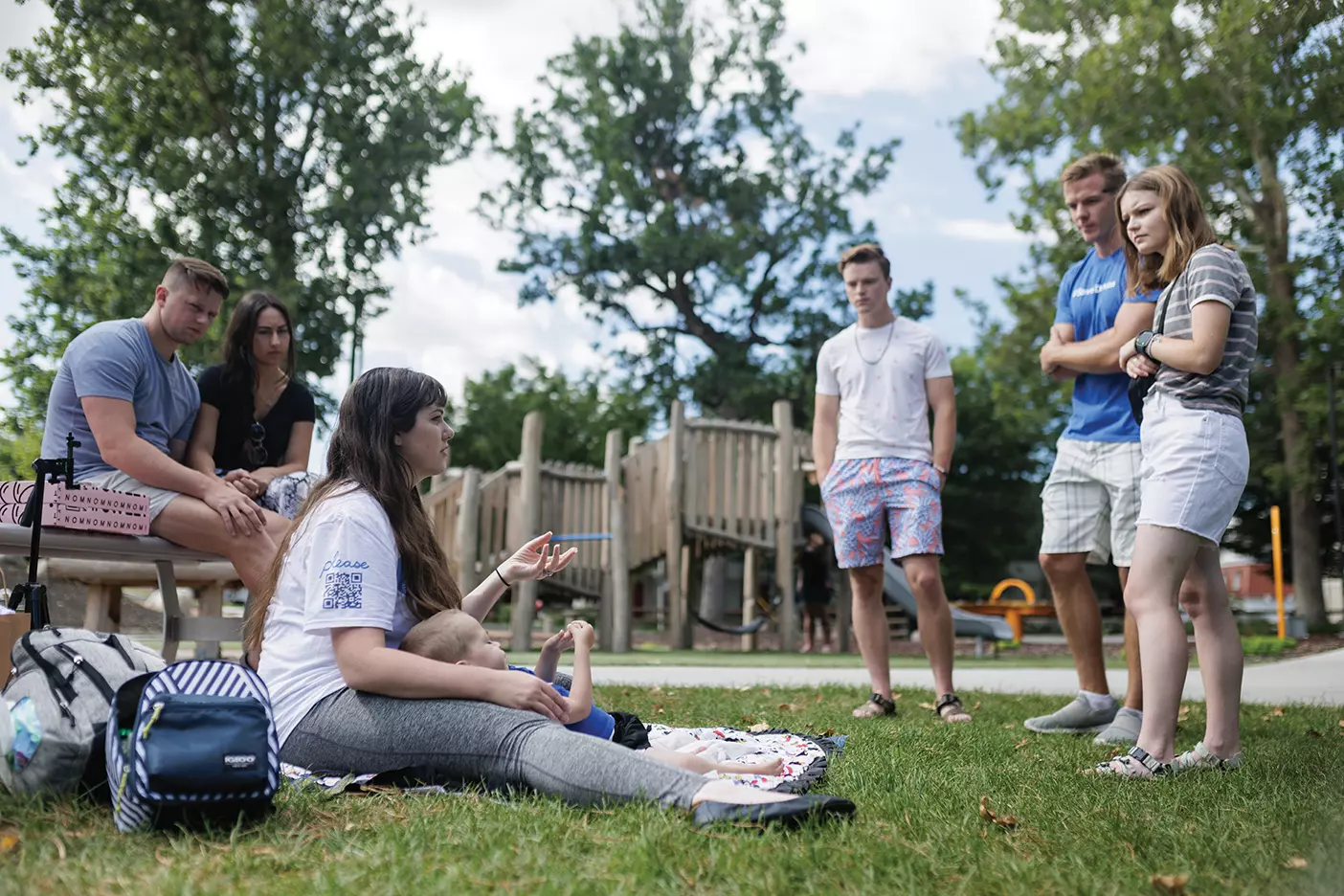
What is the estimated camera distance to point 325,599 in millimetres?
3033

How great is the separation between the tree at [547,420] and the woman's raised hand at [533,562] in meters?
35.4

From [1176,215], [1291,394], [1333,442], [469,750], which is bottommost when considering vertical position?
[469,750]

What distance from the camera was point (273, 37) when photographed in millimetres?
22469

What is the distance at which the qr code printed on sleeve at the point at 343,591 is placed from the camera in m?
3.03

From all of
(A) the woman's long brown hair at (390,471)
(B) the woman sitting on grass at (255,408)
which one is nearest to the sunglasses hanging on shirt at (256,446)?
(B) the woman sitting on grass at (255,408)

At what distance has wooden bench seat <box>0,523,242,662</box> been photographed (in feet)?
15.2

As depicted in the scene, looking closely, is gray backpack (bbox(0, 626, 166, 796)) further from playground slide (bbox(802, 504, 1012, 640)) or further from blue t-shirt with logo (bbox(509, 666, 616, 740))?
playground slide (bbox(802, 504, 1012, 640))

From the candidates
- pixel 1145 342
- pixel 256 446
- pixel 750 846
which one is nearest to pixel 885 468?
pixel 1145 342

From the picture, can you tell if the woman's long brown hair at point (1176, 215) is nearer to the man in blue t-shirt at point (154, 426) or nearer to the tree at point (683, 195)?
the man in blue t-shirt at point (154, 426)

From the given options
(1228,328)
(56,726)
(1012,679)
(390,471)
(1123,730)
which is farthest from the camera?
(1012,679)

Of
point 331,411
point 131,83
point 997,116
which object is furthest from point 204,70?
point 997,116

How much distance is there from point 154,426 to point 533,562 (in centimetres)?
231

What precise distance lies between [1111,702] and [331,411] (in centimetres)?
2012

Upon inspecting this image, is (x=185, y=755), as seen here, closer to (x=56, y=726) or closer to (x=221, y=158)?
(x=56, y=726)
